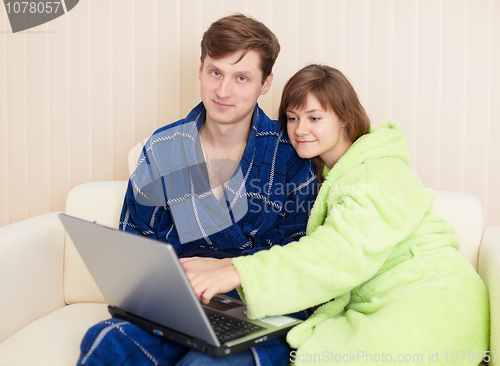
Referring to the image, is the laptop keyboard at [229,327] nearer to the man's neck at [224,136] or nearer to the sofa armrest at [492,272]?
the sofa armrest at [492,272]

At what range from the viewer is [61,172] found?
2088 mm

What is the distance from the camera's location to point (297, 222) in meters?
1.45

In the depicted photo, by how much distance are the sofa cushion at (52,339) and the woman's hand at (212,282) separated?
0.43 m

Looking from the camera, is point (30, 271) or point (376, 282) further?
point (30, 271)

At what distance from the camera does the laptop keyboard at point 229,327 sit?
0.91 m

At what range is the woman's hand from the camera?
3.08ft

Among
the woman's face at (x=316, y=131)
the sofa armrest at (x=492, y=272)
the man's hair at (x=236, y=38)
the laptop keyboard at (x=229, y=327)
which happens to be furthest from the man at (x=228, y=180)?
the sofa armrest at (x=492, y=272)

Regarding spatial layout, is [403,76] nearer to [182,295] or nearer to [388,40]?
[388,40]

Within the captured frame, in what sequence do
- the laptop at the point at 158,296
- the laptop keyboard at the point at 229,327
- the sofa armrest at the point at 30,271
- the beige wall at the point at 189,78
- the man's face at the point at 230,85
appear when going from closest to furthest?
the laptop at the point at 158,296 < the laptop keyboard at the point at 229,327 < the sofa armrest at the point at 30,271 < the man's face at the point at 230,85 < the beige wall at the point at 189,78

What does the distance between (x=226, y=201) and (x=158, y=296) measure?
0.60 meters

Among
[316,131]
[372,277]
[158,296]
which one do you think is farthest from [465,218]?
[158,296]

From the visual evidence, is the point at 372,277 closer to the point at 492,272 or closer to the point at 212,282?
the point at 492,272

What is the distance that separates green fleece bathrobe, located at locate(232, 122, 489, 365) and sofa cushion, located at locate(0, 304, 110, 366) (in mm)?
510

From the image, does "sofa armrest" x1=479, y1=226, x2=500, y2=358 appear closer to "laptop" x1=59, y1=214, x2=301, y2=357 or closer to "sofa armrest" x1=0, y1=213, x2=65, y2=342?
"laptop" x1=59, y1=214, x2=301, y2=357
